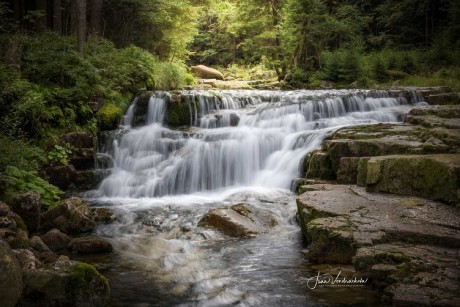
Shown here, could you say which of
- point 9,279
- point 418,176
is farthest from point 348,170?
point 9,279

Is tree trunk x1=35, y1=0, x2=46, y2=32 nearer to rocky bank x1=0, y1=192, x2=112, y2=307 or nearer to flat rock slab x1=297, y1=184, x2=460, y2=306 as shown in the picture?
rocky bank x1=0, y1=192, x2=112, y2=307

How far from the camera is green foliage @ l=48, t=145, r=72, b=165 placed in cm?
930

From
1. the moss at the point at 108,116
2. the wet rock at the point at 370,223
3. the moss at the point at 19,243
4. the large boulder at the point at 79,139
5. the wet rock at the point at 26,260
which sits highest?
the moss at the point at 108,116

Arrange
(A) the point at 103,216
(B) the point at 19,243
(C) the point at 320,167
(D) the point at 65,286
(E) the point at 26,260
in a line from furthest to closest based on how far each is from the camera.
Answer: (C) the point at 320,167 → (A) the point at 103,216 → (B) the point at 19,243 → (E) the point at 26,260 → (D) the point at 65,286

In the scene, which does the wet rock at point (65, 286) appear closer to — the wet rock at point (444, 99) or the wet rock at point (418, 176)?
the wet rock at point (418, 176)

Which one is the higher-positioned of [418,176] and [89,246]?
[418,176]

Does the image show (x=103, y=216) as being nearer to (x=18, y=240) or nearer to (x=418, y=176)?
(x=18, y=240)

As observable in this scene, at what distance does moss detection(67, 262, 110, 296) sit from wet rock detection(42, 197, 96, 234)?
3.16 m

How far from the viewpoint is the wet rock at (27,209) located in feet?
20.5

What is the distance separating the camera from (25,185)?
284 inches

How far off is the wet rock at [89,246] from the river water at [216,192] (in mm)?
271

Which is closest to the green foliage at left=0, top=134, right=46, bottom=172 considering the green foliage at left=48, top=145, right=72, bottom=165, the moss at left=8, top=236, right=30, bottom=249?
the green foliage at left=48, top=145, right=72, bottom=165

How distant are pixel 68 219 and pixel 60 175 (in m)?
2.83

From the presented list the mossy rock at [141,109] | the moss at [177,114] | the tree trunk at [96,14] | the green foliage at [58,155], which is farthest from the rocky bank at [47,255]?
the tree trunk at [96,14]
